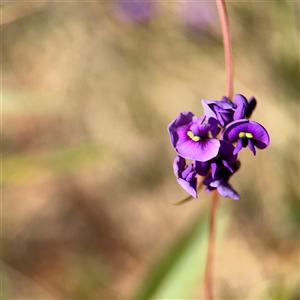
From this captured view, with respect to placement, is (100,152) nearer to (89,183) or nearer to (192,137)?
(89,183)

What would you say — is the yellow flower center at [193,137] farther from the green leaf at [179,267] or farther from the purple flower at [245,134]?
the green leaf at [179,267]

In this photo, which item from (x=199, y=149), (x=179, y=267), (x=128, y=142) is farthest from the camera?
(x=128, y=142)

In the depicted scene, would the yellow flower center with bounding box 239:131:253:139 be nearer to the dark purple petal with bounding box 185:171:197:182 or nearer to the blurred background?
the dark purple petal with bounding box 185:171:197:182

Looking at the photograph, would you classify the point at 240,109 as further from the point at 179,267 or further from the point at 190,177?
the point at 179,267

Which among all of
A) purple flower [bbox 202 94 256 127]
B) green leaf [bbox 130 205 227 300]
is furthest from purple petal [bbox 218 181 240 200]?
green leaf [bbox 130 205 227 300]

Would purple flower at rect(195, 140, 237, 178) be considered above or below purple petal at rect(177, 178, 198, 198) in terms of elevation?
above

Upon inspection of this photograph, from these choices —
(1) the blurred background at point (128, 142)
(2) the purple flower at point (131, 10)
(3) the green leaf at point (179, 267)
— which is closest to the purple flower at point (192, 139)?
(3) the green leaf at point (179, 267)

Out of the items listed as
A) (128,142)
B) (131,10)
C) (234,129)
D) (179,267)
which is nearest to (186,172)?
(234,129)
